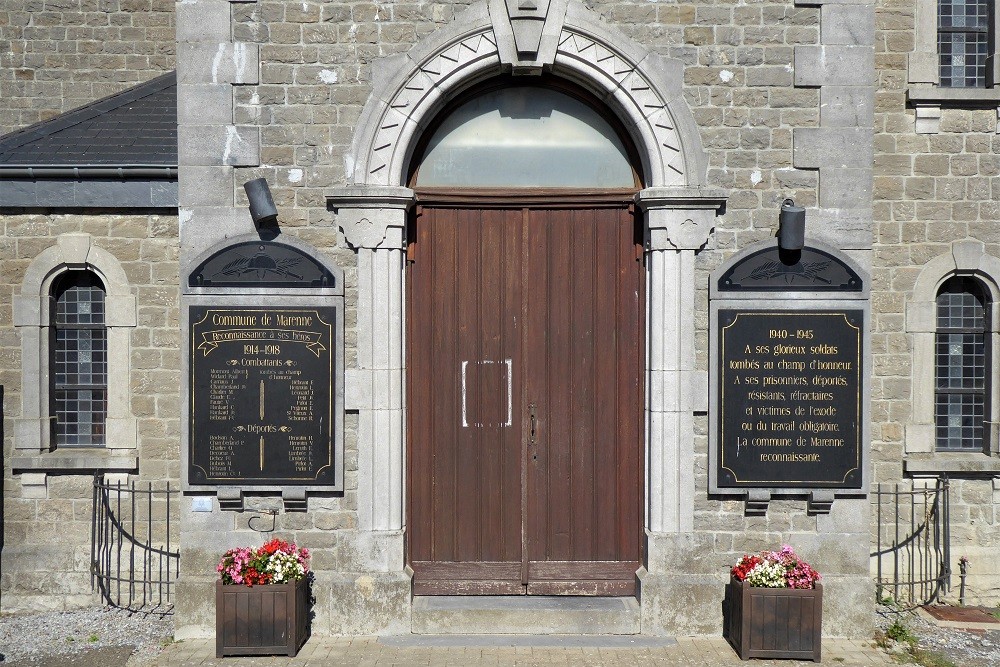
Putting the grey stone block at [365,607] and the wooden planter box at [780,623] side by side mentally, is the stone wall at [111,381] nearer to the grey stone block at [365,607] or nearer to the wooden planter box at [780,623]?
the grey stone block at [365,607]

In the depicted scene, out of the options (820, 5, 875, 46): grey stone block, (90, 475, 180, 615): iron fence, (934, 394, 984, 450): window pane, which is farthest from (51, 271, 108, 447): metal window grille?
(934, 394, 984, 450): window pane

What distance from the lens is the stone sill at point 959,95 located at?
764cm

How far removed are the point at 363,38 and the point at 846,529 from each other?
5105 mm

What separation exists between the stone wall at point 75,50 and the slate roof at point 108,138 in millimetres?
1666

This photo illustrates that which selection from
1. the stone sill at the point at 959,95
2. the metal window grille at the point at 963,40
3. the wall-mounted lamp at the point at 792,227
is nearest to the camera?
the wall-mounted lamp at the point at 792,227

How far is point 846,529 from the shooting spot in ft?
21.5

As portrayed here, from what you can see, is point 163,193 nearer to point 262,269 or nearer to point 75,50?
point 262,269

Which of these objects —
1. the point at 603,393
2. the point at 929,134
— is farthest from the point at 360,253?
the point at 929,134

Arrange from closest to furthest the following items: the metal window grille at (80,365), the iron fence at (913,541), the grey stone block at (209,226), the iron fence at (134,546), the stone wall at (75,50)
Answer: the grey stone block at (209,226) < the iron fence at (134,546) < the iron fence at (913,541) < the metal window grille at (80,365) < the stone wall at (75,50)

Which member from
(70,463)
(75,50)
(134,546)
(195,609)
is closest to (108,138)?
(70,463)

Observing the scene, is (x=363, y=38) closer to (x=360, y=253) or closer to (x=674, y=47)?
(x=360, y=253)

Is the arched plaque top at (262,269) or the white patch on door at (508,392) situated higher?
the arched plaque top at (262,269)

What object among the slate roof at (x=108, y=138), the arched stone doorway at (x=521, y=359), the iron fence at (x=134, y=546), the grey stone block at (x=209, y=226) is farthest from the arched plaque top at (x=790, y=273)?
the iron fence at (x=134, y=546)

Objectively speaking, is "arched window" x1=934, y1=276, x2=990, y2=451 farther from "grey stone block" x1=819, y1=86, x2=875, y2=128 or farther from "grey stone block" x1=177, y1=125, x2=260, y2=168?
"grey stone block" x1=177, y1=125, x2=260, y2=168
